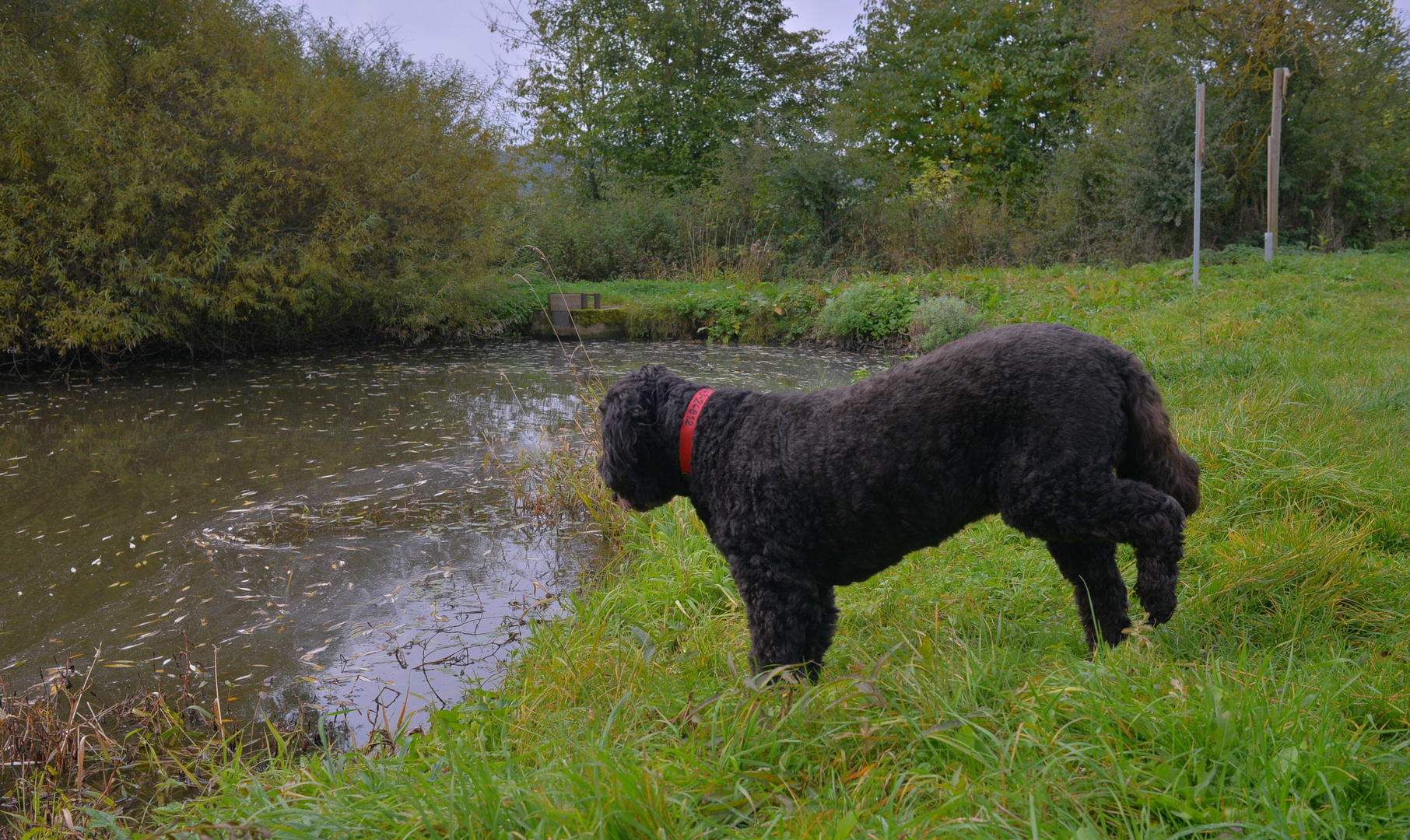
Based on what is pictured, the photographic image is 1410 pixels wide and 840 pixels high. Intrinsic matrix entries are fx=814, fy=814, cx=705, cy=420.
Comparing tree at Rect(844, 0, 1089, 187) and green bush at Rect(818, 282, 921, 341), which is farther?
tree at Rect(844, 0, 1089, 187)

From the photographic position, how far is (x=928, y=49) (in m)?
21.7

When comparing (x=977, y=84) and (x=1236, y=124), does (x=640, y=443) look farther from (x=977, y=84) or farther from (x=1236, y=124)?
(x=977, y=84)

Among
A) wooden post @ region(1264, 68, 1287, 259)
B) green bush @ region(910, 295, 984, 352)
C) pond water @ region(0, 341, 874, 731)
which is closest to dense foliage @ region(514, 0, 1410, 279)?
wooden post @ region(1264, 68, 1287, 259)

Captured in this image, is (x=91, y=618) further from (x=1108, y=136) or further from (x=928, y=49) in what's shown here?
(x=928, y=49)

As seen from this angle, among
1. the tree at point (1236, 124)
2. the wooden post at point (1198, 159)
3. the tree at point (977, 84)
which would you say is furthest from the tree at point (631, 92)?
the wooden post at point (1198, 159)

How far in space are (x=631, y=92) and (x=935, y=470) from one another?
72.5 ft

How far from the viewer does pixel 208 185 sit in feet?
32.8

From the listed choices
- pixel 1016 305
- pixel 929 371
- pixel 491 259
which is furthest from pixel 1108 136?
pixel 929 371

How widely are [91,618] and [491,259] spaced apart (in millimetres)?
9953

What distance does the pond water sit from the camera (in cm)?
337

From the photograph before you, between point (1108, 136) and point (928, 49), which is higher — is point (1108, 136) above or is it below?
below

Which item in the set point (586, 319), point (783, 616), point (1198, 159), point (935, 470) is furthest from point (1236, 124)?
point (783, 616)

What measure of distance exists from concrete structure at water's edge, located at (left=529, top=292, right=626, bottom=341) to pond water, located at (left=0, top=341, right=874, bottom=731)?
417 centimetres

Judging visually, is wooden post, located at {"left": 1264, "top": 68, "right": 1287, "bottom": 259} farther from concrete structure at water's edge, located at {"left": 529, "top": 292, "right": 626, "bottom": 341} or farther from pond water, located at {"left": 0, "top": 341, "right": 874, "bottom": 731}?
concrete structure at water's edge, located at {"left": 529, "top": 292, "right": 626, "bottom": 341}
